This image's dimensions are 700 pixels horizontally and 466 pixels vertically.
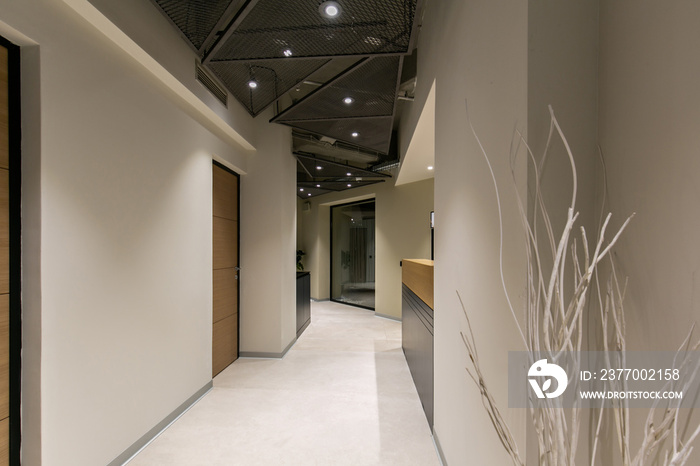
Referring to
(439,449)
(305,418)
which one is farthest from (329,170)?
(439,449)

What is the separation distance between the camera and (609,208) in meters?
0.98

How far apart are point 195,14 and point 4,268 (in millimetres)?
1918

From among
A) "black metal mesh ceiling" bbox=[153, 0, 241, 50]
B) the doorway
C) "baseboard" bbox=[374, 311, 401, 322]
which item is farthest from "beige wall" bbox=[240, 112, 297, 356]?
the doorway

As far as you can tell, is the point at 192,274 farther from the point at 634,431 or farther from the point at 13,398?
the point at 634,431

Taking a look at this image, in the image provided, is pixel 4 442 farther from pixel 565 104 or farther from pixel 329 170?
pixel 329 170

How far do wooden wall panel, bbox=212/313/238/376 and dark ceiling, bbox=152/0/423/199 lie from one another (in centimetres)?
248

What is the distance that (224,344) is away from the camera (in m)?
3.75

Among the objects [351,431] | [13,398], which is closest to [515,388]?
[351,431]

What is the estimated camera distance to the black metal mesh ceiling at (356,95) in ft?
9.63

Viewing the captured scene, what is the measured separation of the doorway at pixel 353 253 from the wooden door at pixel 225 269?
418cm

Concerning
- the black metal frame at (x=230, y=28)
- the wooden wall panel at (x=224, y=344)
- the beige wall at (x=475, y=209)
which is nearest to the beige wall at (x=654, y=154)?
the beige wall at (x=475, y=209)

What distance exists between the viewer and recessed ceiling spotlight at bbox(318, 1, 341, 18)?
2.05m

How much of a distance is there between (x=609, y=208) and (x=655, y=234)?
0.52 feet

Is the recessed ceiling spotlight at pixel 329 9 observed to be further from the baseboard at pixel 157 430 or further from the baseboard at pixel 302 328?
the baseboard at pixel 302 328
